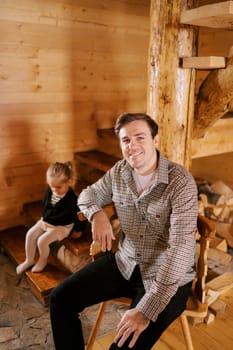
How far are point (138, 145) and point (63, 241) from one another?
1.11m

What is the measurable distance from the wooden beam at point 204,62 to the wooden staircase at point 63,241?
98 centimetres

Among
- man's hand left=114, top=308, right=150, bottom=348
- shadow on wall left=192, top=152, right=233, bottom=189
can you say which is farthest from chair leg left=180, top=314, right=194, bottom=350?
shadow on wall left=192, top=152, right=233, bottom=189

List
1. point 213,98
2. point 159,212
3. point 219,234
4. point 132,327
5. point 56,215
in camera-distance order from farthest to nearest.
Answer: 1. point 219,234
2. point 56,215
3. point 213,98
4. point 159,212
5. point 132,327

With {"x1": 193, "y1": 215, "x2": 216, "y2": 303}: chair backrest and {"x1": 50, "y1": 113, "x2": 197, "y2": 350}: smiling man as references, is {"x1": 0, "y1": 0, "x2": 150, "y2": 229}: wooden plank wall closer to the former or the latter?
{"x1": 50, "y1": 113, "x2": 197, "y2": 350}: smiling man

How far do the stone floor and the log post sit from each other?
3.49 feet

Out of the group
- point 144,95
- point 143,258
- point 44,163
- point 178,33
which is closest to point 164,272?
point 143,258

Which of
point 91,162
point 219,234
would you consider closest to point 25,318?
point 91,162

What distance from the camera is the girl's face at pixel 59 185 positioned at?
2.31 m

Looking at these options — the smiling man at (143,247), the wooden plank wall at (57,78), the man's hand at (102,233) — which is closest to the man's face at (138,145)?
the smiling man at (143,247)

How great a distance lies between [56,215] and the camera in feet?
7.77

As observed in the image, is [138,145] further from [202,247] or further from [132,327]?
[132,327]

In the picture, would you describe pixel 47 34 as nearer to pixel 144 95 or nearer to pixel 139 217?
pixel 144 95

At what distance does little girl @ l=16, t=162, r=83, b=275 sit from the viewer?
91.4 inches

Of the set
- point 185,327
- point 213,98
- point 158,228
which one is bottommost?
point 185,327
